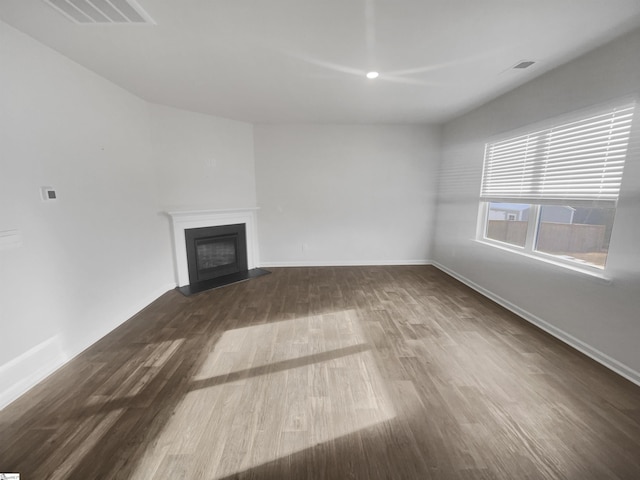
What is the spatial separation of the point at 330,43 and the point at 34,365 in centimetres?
323

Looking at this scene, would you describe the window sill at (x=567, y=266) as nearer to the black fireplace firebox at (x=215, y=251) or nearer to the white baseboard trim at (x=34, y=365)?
the black fireplace firebox at (x=215, y=251)

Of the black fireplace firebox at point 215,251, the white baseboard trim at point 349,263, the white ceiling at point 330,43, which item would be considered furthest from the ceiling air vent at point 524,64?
the black fireplace firebox at point 215,251

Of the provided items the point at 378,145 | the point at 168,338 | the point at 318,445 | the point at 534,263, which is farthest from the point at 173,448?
the point at 378,145

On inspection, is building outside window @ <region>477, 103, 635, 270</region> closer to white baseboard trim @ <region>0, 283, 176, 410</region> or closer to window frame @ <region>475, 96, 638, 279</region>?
window frame @ <region>475, 96, 638, 279</region>

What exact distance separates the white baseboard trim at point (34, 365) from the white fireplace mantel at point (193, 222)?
4.77 feet

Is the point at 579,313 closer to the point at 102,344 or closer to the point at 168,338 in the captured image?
the point at 168,338

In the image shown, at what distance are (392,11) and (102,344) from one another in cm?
351

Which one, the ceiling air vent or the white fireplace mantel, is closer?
the ceiling air vent

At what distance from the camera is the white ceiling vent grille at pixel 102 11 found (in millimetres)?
1515

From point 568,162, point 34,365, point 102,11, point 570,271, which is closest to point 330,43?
point 102,11

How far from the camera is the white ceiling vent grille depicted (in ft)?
4.97

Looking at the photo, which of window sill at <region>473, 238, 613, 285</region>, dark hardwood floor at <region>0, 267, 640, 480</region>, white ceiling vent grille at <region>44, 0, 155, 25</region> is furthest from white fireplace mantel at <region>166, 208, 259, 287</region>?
window sill at <region>473, 238, 613, 285</region>

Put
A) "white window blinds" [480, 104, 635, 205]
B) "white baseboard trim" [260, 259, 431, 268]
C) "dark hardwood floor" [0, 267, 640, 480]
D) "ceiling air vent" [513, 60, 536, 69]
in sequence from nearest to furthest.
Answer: "dark hardwood floor" [0, 267, 640, 480] → "white window blinds" [480, 104, 635, 205] → "ceiling air vent" [513, 60, 536, 69] → "white baseboard trim" [260, 259, 431, 268]

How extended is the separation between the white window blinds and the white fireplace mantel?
3676 mm
